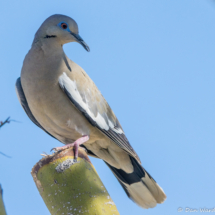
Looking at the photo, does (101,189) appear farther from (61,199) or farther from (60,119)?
(60,119)

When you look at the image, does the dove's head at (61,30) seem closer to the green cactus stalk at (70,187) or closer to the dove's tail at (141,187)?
the green cactus stalk at (70,187)

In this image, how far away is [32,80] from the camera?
3033mm

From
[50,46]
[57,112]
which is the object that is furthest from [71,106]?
[50,46]

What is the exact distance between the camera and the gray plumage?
9.96 ft

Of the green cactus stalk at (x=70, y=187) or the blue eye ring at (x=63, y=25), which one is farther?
the blue eye ring at (x=63, y=25)

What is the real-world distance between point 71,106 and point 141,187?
121 centimetres

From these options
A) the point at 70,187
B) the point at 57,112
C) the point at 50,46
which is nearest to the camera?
the point at 70,187

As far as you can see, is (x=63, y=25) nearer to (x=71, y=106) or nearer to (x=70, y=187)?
(x=71, y=106)

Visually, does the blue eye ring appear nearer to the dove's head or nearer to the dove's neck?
the dove's head

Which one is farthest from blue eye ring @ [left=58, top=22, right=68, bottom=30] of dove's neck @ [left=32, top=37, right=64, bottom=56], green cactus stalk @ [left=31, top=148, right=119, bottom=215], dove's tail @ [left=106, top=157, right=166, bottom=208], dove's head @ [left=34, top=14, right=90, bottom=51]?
dove's tail @ [left=106, top=157, right=166, bottom=208]

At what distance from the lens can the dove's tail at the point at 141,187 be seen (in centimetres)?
339

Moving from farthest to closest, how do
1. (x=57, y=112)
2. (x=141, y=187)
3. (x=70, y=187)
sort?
(x=141, y=187) → (x=57, y=112) → (x=70, y=187)

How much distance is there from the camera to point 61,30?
10.6ft

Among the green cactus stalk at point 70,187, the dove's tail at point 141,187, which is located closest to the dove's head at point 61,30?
the green cactus stalk at point 70,187
